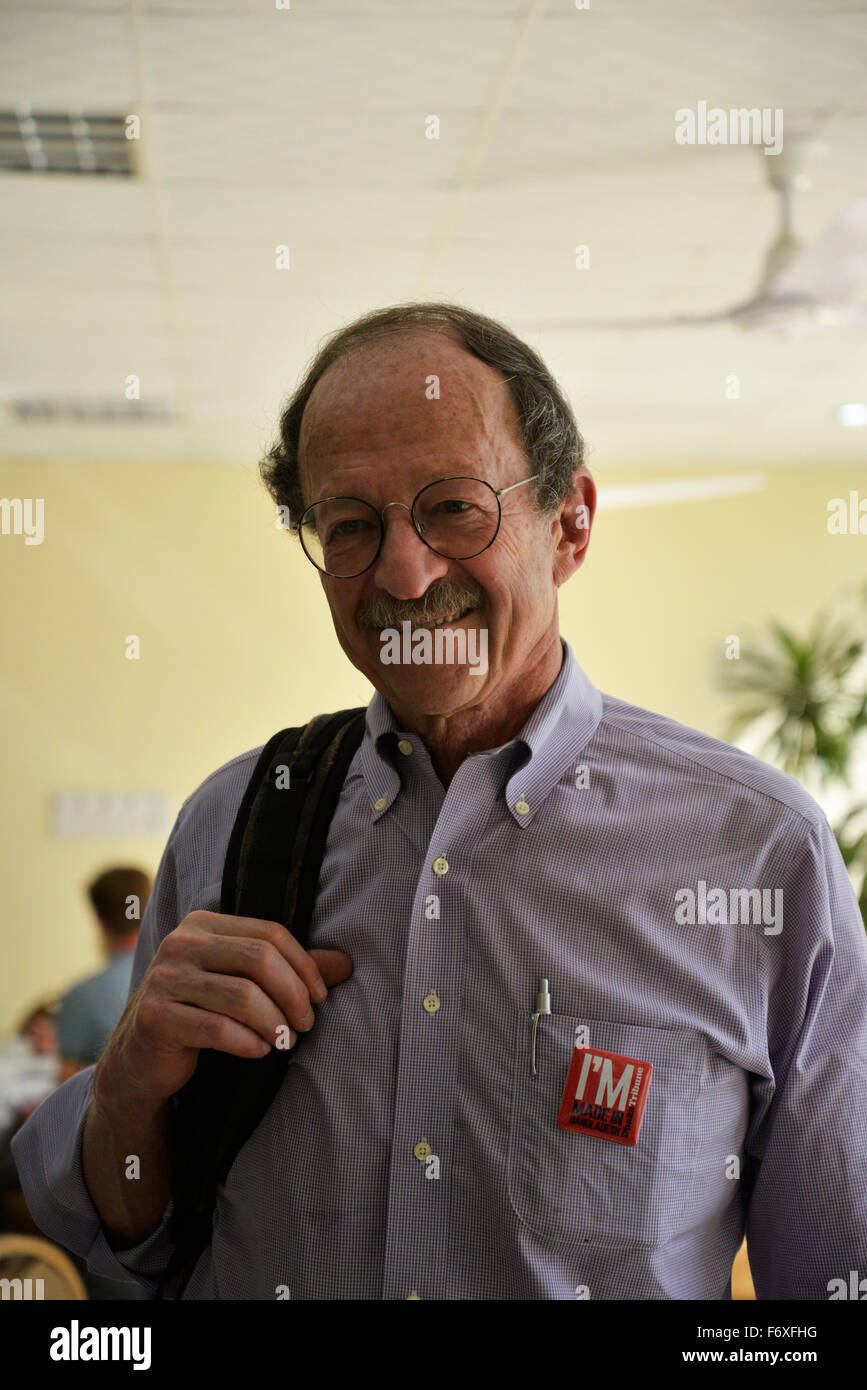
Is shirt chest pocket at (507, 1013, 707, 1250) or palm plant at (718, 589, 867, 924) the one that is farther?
palm plant at (718, 589, 867, 924)

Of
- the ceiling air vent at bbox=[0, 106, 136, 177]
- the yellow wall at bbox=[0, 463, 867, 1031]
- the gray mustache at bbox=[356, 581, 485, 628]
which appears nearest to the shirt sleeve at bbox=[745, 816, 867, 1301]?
the gray mustache at bbox=[356, 581, 485, 628]

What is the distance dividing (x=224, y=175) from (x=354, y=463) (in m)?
2.86

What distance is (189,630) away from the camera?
266 inches

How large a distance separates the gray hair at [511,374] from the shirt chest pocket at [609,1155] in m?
0.50

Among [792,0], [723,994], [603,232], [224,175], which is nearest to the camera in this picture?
[723,994]

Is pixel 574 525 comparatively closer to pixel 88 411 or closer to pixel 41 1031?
pixel 41 1031

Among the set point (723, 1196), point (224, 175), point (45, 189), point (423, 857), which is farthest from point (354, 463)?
point (45, 189)

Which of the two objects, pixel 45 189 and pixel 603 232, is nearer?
pixel 45 189

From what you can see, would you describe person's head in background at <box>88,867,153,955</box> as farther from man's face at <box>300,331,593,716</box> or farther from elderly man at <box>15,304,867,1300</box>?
man's face at <box>300,331,593,716</box>

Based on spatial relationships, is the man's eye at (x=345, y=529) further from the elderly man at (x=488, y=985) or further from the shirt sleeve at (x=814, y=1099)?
the shirt sleeve at (x=814, y=1099)

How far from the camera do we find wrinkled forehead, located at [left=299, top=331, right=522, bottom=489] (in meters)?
1.07

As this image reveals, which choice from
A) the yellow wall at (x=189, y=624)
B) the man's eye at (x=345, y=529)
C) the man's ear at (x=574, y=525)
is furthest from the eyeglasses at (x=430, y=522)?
the yellow wall at (x=189, y=624)

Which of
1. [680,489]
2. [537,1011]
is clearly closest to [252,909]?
[537,1011]
